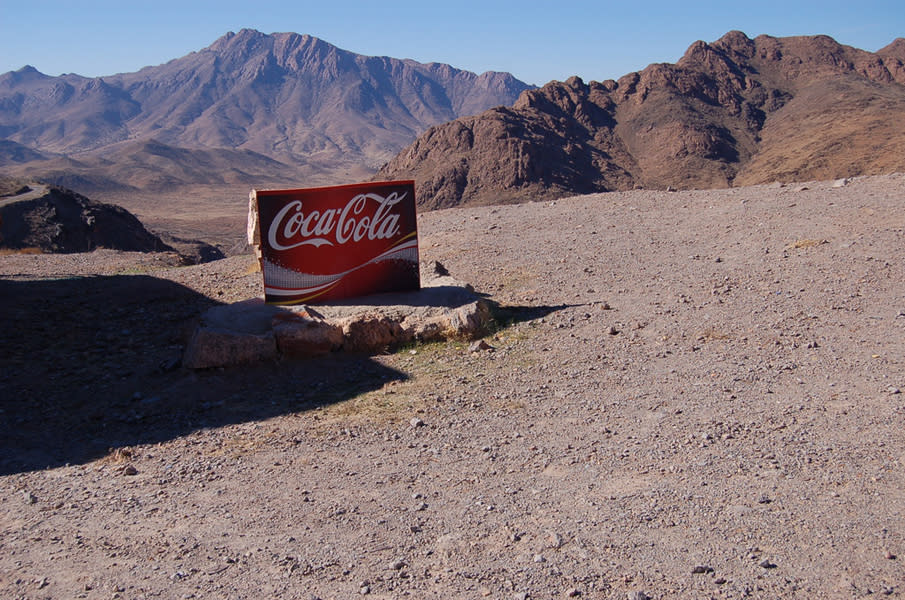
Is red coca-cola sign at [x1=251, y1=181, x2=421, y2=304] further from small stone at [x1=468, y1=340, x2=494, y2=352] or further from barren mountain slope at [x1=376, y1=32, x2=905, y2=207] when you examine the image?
barren mountain slope at [x1=376, y1=32, x2=905, y2=207]

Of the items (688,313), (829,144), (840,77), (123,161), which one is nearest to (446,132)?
(829,144)

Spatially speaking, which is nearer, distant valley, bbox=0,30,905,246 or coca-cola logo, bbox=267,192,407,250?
coca-cola logo, bbox=267,192,407,250

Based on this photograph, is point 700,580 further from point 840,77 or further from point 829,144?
point 840,77

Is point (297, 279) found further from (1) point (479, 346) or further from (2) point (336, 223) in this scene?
(1) point (479, 346)

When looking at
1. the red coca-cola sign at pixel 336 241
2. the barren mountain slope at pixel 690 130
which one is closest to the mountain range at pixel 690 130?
the barren mountain slope at pixel 690 130

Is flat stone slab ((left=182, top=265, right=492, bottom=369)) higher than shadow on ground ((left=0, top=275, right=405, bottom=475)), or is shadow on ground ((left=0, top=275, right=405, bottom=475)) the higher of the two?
flat stone slab ((left=182, top=265, right=492, bottom=369))

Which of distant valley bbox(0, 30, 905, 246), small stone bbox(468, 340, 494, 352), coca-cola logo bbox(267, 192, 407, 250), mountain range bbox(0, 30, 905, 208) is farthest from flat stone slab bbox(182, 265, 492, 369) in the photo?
mountain range bbox(0, 30, 905, 208)

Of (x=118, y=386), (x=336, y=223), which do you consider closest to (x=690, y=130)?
(x=336, y=223)

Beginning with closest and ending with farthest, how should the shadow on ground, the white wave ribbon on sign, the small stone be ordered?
the shadow on ground → the small stone → the white wave ribbon on sign
